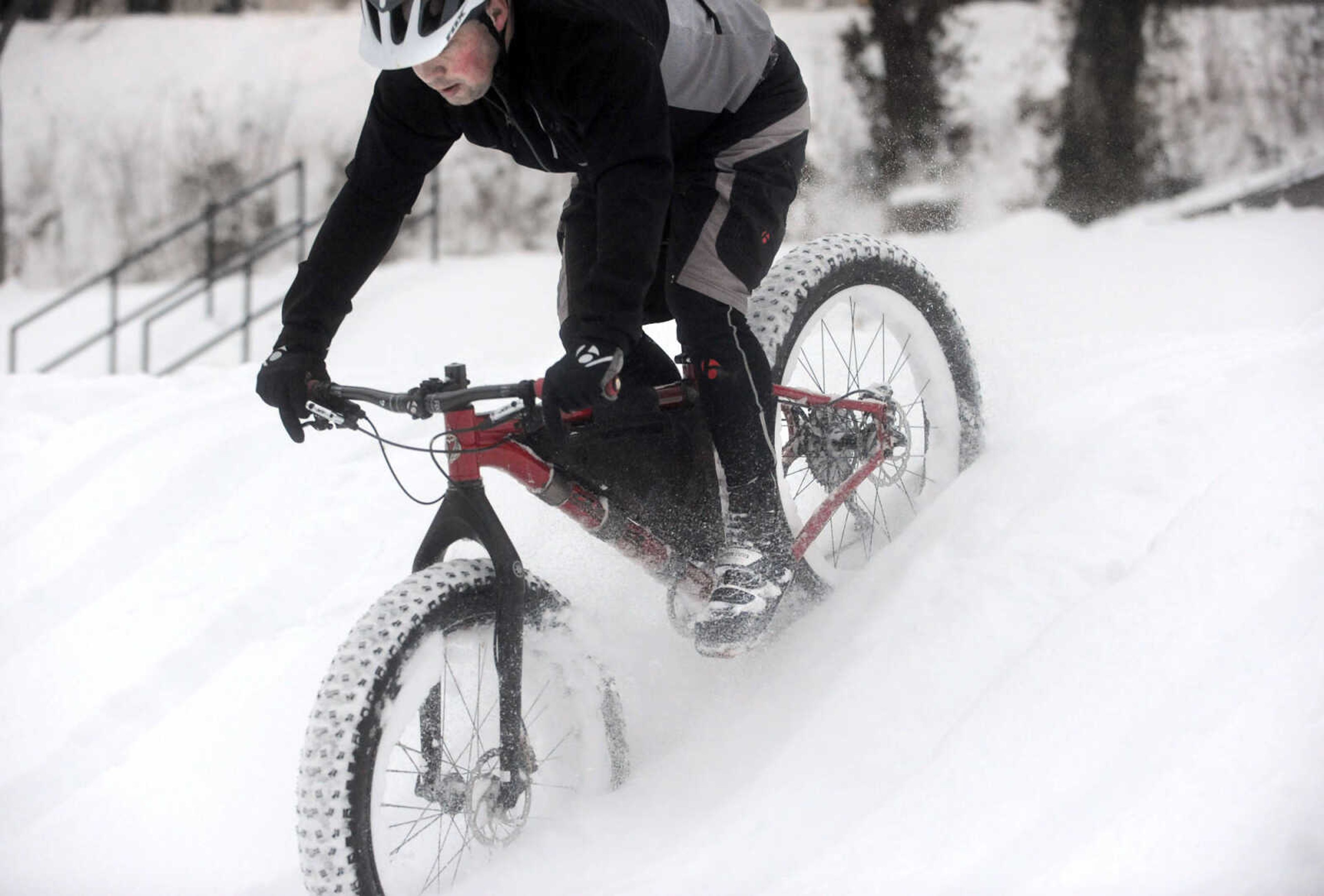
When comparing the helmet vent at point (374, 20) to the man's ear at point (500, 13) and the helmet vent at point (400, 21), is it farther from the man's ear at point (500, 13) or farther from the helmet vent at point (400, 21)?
the man's ear at point (500, 13)

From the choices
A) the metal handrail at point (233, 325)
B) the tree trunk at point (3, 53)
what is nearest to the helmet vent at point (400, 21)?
the metal handrail at point (233, 325)

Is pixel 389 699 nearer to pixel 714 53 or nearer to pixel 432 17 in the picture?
pixel 432 17

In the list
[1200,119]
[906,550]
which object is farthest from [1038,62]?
[906,550]

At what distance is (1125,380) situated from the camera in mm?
3723

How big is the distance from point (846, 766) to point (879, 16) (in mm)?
7869

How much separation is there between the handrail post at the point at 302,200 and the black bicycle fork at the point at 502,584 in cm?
644

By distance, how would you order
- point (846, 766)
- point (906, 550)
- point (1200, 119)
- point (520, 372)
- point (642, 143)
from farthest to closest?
1. point (1200, 119)
2. point (520, 372)
3. point (906, 550)
4. point (846, 766)
5. point (642, 143)

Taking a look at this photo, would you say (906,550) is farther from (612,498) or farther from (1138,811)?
(1138,811)

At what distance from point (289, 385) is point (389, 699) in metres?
0.61

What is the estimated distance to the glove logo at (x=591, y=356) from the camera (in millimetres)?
2025

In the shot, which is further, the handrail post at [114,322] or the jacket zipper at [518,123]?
the handrail post at [114,322]

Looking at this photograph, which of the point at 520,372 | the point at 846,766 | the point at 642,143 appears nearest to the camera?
the point at 642,143

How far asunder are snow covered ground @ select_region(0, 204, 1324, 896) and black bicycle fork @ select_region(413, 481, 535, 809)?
24 cm

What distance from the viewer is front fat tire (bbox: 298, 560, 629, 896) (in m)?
2.01
